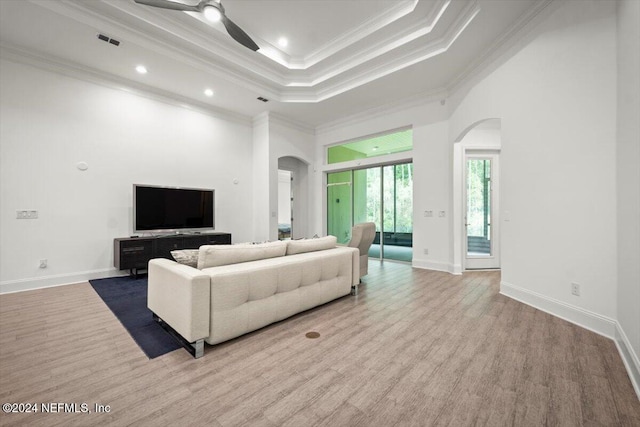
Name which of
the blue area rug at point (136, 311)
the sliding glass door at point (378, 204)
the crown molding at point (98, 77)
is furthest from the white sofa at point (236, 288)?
the crown molding at point (98, 77)

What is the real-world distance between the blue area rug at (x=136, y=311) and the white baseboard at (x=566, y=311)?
3925 millimetres

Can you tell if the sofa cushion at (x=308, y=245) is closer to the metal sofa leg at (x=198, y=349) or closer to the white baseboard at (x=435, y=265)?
the metal sofa leg at (x=198, y=349)

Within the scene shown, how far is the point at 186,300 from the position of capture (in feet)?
6.79

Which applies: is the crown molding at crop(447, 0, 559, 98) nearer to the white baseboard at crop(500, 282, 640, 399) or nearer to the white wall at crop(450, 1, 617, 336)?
the white wall at crop(450, 1, 617, 336)

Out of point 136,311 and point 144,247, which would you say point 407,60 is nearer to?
point 136,311

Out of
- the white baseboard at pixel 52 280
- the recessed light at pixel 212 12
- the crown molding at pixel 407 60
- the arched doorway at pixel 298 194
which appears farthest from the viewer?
the arched doorway at pixel 298 194

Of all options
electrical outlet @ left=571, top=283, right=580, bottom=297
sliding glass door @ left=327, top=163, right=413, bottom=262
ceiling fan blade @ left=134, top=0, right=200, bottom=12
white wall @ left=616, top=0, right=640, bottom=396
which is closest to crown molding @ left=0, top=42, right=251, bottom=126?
ceiling fan blade @ left=134, top=0, right=200, bottom=12

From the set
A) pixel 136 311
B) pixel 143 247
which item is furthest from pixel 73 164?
pixel 136 311

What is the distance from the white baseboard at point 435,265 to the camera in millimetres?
4965

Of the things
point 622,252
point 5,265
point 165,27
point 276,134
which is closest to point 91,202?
point 5,265

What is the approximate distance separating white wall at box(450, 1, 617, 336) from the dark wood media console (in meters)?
5.46

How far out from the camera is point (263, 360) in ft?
6.79

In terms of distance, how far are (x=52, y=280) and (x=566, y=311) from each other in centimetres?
695

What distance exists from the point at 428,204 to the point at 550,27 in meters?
3.12
